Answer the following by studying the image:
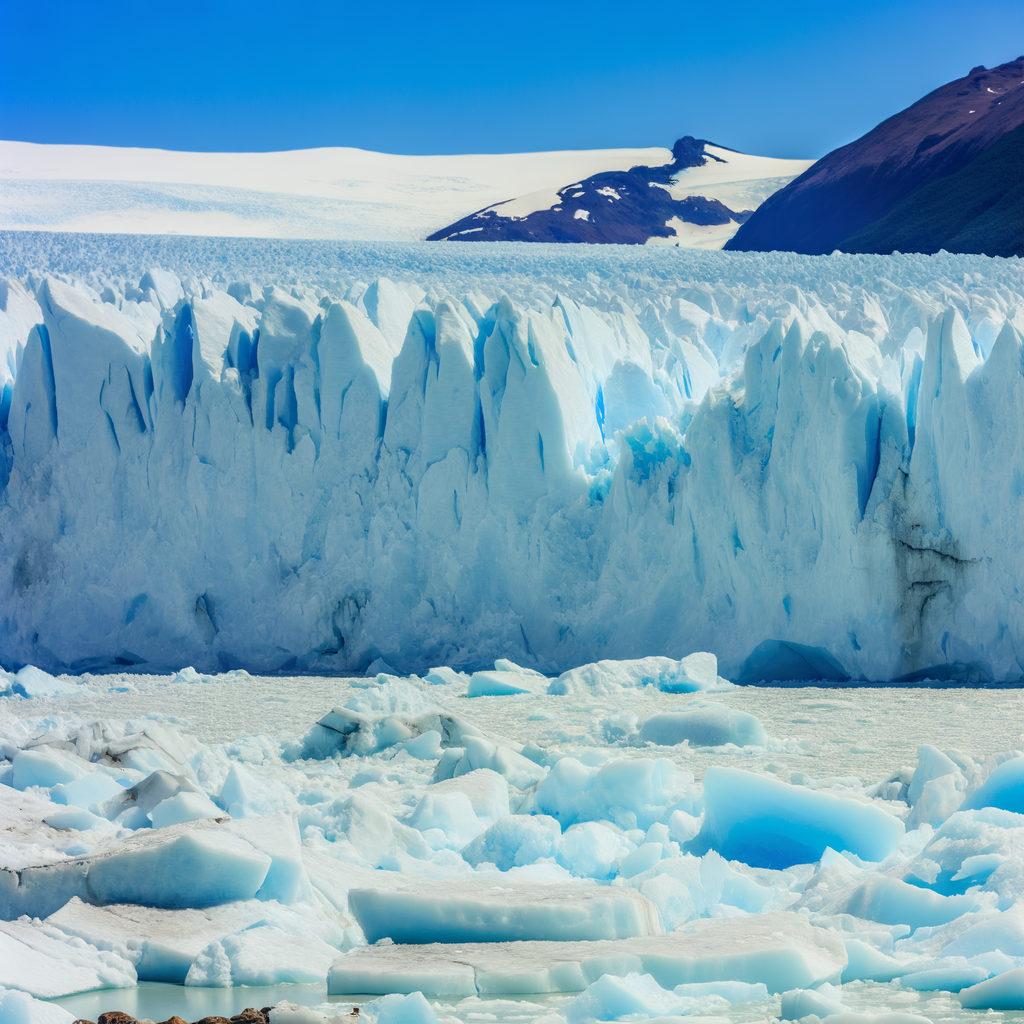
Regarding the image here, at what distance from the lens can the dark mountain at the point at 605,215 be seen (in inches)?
1211

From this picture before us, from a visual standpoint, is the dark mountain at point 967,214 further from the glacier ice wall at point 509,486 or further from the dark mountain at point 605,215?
the glacier ice wall at point 509,486

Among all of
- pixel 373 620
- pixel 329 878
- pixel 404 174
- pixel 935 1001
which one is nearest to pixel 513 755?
pixel 329 878

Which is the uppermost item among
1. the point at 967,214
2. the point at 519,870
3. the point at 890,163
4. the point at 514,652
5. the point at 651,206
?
the point at 651,206

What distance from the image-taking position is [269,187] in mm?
39156

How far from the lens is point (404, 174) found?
44.6 m

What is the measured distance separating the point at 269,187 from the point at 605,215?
11.5 m

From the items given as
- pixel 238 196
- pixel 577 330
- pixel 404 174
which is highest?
pixel 404 174

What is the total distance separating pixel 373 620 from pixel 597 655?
4.81 feet

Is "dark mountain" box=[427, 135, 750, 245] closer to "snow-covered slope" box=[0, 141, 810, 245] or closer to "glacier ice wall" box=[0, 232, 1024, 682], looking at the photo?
"snow-covered slope" box=[0, 141, 810, 245]

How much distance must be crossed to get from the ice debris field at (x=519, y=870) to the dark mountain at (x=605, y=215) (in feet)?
79.1

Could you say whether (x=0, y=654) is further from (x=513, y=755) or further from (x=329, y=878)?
(x=329, y=878)

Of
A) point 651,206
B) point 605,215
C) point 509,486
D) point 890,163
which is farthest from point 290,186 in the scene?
point 509,486

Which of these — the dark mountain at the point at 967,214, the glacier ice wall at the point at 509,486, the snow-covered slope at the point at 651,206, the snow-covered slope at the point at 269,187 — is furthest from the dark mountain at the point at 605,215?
the glacier ice wall at the point at 509,486

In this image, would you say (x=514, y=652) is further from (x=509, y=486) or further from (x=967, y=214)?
(x=967, y=214)
